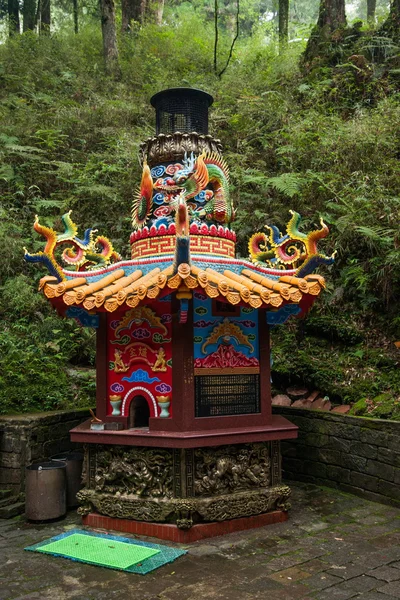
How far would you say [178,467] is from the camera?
5988 millimetres

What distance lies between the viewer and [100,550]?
18.1 feet

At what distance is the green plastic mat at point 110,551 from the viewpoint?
16.8 ft

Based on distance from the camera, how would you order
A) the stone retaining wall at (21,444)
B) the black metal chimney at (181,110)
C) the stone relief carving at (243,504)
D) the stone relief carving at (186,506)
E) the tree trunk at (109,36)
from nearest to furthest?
the stone relief carving at (186,506), the stone relief carving at (243,504), the stone retaining wall at (21,444), the black metal chimney at (181,110), the tree trunk at (109,36)

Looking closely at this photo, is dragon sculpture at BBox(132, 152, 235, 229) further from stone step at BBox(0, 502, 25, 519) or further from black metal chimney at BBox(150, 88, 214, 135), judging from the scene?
stone step at BBox(0, 502, 25, 519)

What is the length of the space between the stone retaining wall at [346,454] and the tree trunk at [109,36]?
1472 cm

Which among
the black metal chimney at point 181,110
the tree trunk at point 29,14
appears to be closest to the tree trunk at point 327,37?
the black metal chimney at point 181,110

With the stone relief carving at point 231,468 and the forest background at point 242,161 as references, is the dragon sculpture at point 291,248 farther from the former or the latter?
the forest background at point 242,161

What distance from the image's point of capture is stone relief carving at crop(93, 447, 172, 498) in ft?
19.9

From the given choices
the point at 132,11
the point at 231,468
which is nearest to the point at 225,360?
the point at 231,468

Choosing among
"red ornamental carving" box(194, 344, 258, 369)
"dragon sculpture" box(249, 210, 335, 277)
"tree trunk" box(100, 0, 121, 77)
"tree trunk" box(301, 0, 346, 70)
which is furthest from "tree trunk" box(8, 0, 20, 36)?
"red ornamental carving" box(194, 344, 258, 369)

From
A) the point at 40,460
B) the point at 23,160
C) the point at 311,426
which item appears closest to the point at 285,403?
the point at 311,426

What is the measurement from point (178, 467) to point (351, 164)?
8.69 meters

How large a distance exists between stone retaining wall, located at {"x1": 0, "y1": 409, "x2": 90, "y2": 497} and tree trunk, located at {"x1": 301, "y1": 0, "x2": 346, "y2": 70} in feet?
44.7

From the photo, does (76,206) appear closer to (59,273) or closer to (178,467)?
(59,273)
